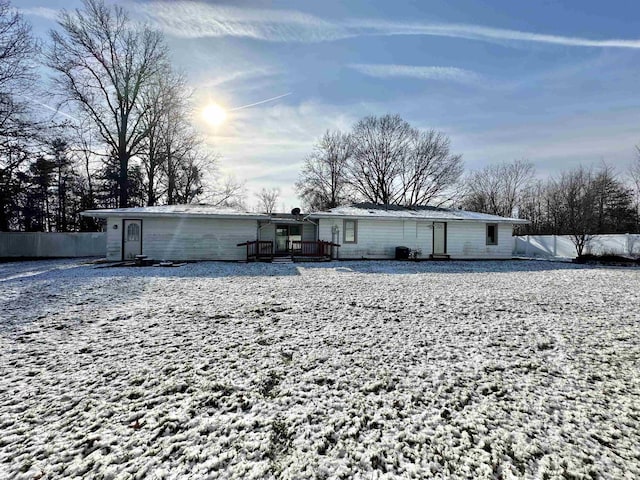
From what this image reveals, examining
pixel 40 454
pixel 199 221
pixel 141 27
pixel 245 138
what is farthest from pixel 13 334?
pixel 141 27

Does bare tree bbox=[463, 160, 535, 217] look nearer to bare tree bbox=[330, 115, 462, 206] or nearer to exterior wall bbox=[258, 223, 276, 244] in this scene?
bare tree bbox=[330, 115, 462, 206]

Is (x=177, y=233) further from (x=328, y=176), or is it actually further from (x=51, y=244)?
(x=328, y=176)

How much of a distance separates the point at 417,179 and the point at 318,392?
28173 mm

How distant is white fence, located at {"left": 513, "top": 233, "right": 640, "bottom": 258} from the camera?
53.8 feet

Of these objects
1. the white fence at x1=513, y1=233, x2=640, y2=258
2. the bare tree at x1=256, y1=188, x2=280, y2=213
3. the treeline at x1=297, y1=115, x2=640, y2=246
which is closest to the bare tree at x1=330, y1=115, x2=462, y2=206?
the treeline at x1=297, y1=115, x2=640, y2=246

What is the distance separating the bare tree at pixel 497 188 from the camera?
1129 inches

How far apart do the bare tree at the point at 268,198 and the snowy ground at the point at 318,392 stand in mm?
35828

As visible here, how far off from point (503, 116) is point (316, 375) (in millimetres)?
17605

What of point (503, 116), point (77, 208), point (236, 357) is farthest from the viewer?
point (77, 208)

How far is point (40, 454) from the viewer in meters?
1.71

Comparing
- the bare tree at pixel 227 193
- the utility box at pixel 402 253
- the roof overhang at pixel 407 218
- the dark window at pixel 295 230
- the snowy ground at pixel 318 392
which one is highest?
the bare tree at pixel 227 193

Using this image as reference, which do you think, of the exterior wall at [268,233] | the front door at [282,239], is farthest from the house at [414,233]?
the exterior wall at [268,233]

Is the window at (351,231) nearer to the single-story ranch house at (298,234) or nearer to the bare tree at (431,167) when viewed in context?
the single-story ranch house at (298,234)

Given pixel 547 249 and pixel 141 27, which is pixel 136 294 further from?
pixel 547 249
